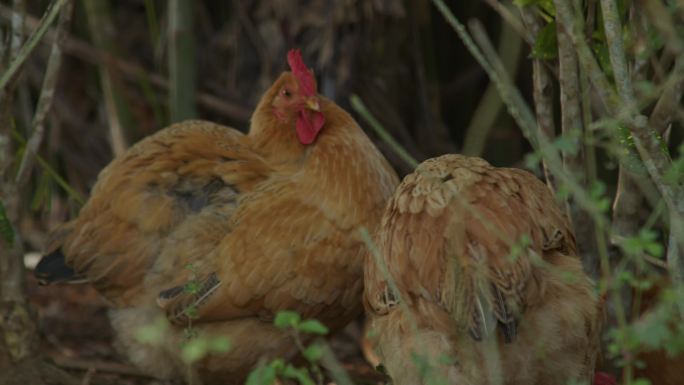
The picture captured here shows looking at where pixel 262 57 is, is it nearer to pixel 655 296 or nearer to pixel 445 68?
pixel 445 68

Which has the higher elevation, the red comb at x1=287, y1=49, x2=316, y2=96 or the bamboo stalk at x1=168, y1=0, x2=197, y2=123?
the bamboo stalk at x1=168, y1=0, x2=197, y2=123

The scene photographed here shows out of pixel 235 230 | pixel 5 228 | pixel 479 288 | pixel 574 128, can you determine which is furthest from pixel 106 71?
pixel 479 288

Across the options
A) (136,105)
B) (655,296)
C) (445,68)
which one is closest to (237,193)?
(655,296)

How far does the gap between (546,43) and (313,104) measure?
105 cm

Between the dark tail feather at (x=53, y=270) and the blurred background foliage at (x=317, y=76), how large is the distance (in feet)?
0.89

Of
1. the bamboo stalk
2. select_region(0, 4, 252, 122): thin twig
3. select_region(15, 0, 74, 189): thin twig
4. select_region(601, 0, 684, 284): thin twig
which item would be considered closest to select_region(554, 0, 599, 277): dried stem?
select_region(601, 0, 684, 284): thin twig

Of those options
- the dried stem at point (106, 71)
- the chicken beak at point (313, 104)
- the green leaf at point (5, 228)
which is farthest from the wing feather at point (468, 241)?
the dried stem at point (106, 71)

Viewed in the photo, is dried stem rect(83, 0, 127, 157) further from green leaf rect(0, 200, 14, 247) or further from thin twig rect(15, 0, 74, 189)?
green leaf rect(0, 200, 14, 247)

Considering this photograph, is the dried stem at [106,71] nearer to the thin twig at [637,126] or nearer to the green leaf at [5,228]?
the green leaf at [5,228]

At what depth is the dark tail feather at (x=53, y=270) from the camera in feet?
13.8

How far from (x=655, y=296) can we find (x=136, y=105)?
339 cm

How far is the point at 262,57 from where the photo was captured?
5.51 metres

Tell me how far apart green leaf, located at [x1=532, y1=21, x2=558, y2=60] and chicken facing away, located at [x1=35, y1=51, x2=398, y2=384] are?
35.2 inches

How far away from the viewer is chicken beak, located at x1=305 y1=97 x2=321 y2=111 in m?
4.25
